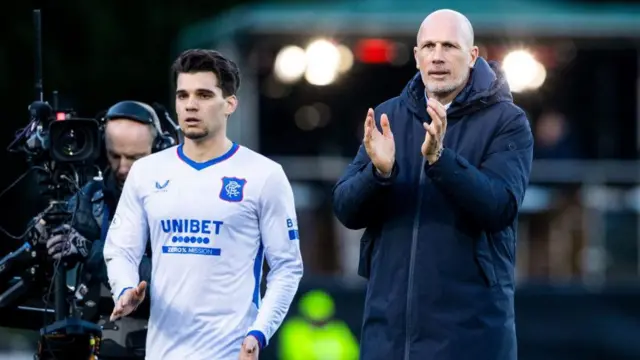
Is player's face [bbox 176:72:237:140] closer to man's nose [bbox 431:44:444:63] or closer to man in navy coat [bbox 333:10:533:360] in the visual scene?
man in navy coat [bbox 333:10:533:360]

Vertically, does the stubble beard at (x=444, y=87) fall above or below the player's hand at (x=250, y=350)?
above

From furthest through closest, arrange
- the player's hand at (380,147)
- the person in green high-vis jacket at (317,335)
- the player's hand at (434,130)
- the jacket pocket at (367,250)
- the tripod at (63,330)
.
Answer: the person in green high-vis jacket at (317,335) < the tripod at (63,330) < the jacket pocket at (367,250) < the player's hand at (380,147) < the player's hand at (434,130)

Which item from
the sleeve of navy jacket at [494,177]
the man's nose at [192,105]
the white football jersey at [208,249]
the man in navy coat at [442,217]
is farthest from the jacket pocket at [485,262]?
the man's nose at [192,105]

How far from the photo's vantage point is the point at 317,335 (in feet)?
45.8

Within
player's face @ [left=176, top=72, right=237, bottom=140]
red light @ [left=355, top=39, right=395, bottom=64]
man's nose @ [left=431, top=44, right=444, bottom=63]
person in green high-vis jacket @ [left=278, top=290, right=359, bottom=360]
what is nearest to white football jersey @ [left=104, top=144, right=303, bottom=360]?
player's face @ [left=176, top=72, right=237, bottom=140]

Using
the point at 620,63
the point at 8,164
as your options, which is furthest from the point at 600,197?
the point at 8,164

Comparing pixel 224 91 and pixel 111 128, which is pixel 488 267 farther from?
pixel 111 128

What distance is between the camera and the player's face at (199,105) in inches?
307

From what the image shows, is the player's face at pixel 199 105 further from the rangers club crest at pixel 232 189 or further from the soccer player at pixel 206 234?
the rangers club crest at pixel 232 189

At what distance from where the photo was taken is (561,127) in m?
19.4

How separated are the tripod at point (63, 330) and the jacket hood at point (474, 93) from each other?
1928mm

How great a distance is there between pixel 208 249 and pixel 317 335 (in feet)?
20.8

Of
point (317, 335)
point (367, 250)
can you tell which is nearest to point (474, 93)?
point (367, 250)

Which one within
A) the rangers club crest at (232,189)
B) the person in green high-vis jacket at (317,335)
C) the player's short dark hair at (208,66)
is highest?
the player's short dark hair at (208,66)
